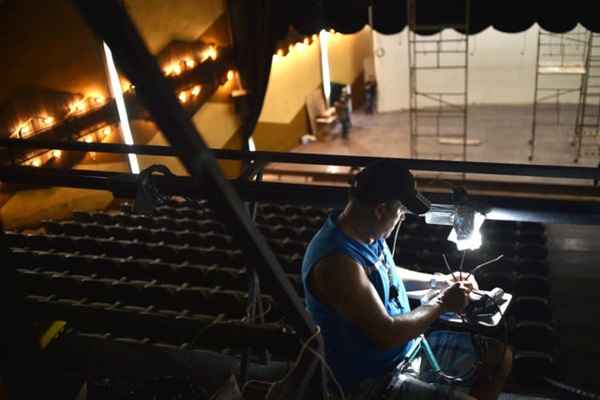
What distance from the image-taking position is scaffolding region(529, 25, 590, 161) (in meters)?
13.0

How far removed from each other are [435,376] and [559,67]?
38.3 feet

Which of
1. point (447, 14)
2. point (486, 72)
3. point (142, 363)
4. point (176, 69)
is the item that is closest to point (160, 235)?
point (142, 363)

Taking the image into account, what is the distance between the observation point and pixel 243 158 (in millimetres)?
2352

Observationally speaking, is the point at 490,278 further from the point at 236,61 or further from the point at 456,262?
the point at 236,61

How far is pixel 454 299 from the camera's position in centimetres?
212

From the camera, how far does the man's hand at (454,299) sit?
2.11m

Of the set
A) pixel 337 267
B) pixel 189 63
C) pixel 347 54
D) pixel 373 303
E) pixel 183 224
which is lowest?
pixel 183 224

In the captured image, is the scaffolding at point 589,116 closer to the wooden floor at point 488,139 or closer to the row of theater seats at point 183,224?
the wooden floor at point 488,139

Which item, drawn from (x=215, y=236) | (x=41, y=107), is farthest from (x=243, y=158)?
(x=41, y=107)

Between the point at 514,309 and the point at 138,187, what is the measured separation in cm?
323

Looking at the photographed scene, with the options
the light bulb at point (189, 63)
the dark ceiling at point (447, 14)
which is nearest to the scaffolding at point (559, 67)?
the dark ceiling at point (447, 14)

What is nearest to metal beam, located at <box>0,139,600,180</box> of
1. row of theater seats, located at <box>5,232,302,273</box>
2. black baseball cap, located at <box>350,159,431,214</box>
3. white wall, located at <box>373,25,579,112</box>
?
black baseball cap, located at <box>350,159,431,214</box>

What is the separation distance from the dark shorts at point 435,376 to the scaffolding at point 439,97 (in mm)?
9348

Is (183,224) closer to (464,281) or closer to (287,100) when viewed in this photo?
(464,281)
